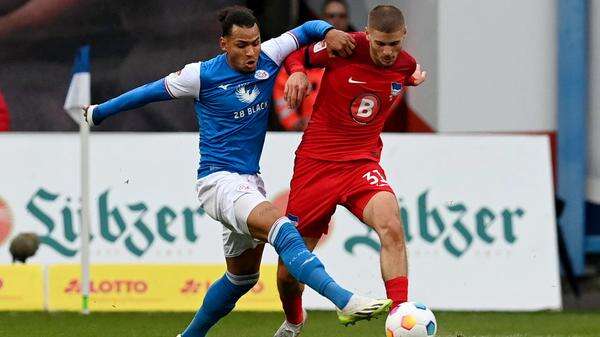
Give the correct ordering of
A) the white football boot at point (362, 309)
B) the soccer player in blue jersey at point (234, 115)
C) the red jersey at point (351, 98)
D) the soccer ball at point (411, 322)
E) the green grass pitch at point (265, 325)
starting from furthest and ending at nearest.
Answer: the green grass pitch at point (265, 325) < the red jersey at point (351, 98) < the soccer player in blue jersey at point (234, 115) < the soccer ball at point (411, 322) < the white football boot at point (362, 309)

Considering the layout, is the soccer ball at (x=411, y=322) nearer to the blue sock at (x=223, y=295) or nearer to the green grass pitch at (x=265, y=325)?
the blue sock at (x=223, y=295)

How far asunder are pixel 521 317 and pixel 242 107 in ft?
11.7

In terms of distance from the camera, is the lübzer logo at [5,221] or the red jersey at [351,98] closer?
the red jersey at [351,98]

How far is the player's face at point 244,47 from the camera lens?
8.32m

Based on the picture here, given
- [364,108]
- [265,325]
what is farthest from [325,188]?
[265,325]

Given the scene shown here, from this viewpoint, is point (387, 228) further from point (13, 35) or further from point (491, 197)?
point (13, 35)

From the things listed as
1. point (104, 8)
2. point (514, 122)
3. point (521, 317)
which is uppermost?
point (104, 8)

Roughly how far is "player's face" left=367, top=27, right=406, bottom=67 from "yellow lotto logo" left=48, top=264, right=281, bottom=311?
133 inches

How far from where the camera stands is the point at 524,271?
11.6 metres

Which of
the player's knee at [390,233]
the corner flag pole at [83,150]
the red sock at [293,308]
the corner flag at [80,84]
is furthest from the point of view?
the corner flag at [80,84]

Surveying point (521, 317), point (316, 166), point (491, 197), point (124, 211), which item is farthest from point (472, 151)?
point (316, 166)

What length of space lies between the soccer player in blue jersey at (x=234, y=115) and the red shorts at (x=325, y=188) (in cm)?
26

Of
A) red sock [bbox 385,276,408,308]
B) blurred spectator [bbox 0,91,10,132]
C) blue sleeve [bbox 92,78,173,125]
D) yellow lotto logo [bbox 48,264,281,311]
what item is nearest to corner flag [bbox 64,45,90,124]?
yellow lotto logo [bbox 48,264,281,311]

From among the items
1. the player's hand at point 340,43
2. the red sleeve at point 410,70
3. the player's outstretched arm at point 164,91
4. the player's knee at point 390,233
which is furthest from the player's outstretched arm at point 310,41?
the player's knee at point 390,233
